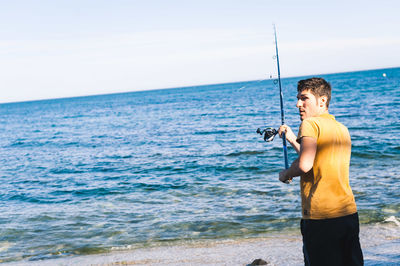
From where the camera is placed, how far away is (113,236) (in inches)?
284

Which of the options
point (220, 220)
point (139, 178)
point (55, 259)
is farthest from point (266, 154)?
point (55, 259)

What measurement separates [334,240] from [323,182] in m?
0.41

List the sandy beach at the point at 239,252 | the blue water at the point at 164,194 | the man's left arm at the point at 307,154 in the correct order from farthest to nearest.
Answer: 1. the blue water at the point at 164,194
2. the sandy beach at the point at 239,252
3. the man's left arm at the point at 307,154

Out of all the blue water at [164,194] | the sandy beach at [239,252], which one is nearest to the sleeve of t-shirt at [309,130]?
the blue water at [164,194]

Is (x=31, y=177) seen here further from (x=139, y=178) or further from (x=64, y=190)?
(x=139, y=178)

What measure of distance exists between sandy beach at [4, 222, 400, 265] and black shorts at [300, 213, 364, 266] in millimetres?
2477

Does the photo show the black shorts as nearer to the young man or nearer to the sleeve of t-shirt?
the young man

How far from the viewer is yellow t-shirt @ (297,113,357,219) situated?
2459 millimetres

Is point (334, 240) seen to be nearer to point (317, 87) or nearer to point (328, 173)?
point (328, 173)

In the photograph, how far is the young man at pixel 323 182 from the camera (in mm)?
2439

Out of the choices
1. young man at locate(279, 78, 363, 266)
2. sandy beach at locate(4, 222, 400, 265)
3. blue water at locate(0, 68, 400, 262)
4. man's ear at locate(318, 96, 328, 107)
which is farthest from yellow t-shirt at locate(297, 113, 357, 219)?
blue water at locate(0, 68, 400, 262)

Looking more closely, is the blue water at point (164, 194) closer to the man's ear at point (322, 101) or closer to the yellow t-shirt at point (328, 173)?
the man's ear at point (322, 101)

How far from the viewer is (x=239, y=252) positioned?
5.77 m

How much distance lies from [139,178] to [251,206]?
5.29 meters
